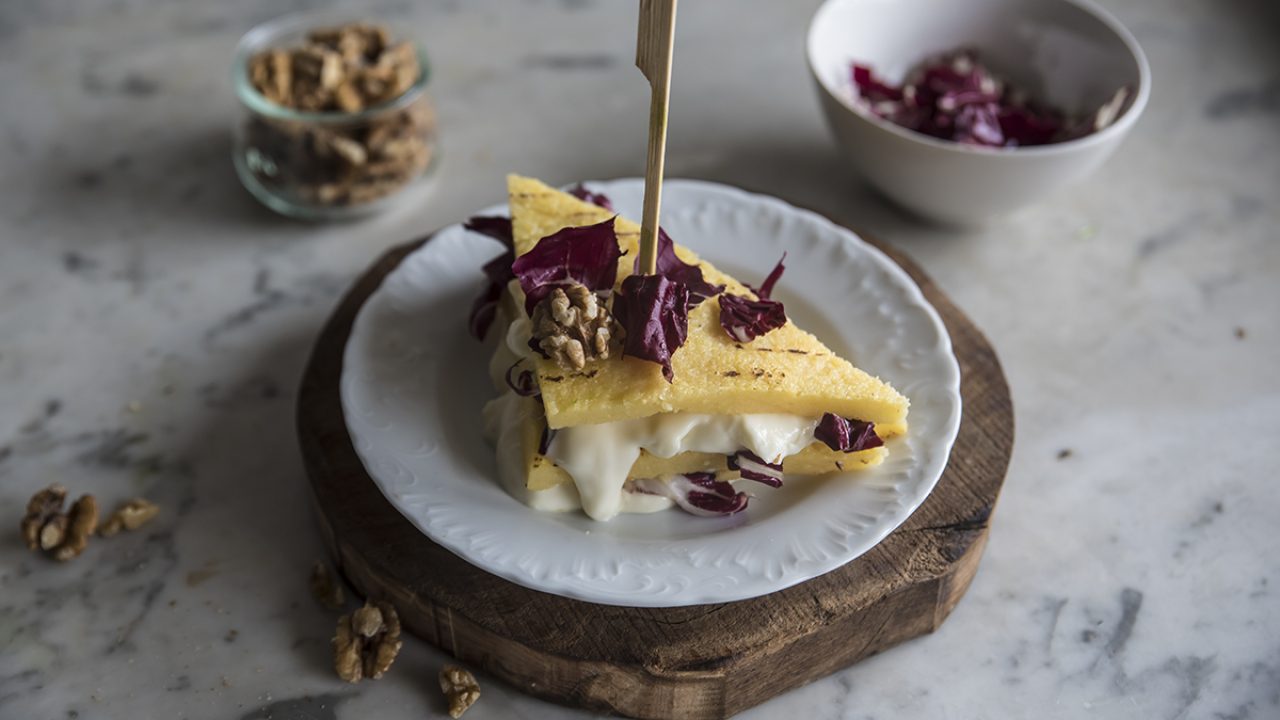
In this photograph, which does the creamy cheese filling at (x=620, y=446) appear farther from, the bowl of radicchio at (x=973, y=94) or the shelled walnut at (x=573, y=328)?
the bowl of radicchio at (x=973, y=94)

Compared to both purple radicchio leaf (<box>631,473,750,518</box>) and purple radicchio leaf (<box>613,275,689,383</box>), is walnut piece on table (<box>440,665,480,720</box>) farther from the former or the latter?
purple radicchio leaf (<box>613,275,689,383</box>)

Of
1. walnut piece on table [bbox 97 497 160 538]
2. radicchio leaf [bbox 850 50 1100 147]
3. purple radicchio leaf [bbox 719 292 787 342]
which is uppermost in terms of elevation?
radicchio leaf [bbox 850 50 1100 147]

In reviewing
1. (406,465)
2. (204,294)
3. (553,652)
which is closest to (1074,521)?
(553,652)

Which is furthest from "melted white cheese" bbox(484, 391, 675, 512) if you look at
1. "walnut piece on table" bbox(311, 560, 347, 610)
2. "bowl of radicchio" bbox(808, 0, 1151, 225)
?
"bowl of radicchio" bbox(808, 0, 1151, 225)

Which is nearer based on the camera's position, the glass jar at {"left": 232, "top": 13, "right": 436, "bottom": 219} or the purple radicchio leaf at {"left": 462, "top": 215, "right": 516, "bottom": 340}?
the purple radicchio leaf at {"left": 462, "top": 215, "right": 516, "bottom": 340}

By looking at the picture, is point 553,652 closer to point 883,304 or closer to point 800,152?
point 883,304

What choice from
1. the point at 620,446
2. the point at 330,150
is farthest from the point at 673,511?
the point at 330,150
